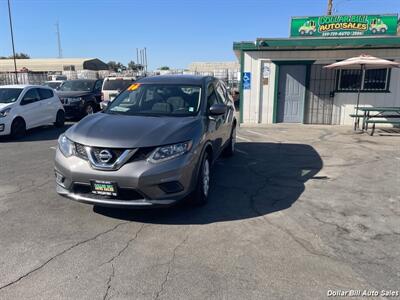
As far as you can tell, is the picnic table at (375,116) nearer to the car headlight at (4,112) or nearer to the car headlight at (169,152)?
the car headlight at (169,152)

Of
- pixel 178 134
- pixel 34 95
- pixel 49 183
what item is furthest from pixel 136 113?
pixel 34 95

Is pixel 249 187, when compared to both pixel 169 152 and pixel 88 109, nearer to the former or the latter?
pixel 169 152

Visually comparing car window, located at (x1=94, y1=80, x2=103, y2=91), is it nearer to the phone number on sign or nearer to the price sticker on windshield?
the price sticker on windshield

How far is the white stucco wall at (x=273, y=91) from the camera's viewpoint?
12852 millimetres

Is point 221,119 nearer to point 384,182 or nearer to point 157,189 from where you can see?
point 157,189


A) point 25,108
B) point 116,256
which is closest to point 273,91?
point 25,108

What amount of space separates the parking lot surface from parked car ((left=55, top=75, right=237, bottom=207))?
0.40m

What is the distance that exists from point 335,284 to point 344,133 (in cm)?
942

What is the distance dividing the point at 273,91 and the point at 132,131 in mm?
10135

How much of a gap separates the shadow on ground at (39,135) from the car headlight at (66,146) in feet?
20.9

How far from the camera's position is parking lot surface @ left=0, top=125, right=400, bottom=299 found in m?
3.08

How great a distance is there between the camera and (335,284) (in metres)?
3.12

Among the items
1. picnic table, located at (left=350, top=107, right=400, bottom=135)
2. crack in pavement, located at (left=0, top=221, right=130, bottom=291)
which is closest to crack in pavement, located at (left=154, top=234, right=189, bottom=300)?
crack in pavement, located at (left=0, top=221, right=130, bottom=291)

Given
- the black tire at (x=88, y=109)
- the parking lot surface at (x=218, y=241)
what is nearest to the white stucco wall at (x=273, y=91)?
the black tire at (x=88, y=109)
